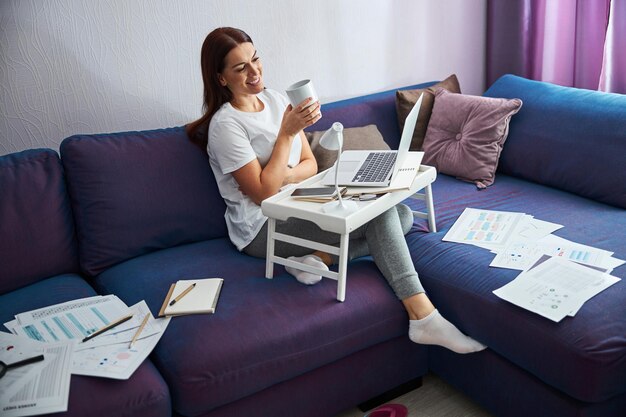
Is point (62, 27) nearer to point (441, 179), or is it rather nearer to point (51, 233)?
point (51, 233)

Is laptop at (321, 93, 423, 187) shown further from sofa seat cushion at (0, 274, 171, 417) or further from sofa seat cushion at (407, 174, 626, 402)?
sofa seat cushion at (0, 274, 171, 417)

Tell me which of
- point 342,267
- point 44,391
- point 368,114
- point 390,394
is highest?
point 368,114

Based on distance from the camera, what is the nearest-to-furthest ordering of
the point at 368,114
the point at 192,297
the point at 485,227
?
the point at 192,297
the point at 485,227
the point at 368,114

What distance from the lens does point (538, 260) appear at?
1.98 meters

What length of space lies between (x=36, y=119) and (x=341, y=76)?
51.9 inches

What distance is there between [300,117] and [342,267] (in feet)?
1.64

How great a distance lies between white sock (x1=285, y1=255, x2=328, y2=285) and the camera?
201 centimetres

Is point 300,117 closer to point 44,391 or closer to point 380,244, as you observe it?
point 380,244

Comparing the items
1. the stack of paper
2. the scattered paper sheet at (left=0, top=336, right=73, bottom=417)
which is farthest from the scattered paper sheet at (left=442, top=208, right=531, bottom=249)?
the scattered paper sheet at (left=0, top=336, right=73, bottom=417)

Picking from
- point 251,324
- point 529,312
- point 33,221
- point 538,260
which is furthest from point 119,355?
point 538,260

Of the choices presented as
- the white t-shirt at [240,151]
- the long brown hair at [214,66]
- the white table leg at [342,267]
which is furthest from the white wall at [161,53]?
the white table leg at [342,267]

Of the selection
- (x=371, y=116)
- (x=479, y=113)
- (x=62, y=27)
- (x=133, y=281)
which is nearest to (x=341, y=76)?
(x=371, y=116)

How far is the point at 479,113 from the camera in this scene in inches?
105

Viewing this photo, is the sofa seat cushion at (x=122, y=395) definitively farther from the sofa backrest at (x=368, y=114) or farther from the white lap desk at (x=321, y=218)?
the sofa backrest at (x=368, y=114)
